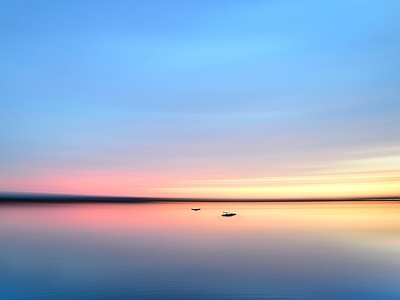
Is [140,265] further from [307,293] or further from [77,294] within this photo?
[307,293]

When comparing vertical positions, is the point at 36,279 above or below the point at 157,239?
below

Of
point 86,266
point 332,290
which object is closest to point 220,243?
point 86,266

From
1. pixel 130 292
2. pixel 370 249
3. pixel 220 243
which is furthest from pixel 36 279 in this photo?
pixel 370 249

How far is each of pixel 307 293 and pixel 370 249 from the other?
9.46 meters

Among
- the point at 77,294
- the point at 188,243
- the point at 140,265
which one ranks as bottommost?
the point at 77,294

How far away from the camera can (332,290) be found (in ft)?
35.9

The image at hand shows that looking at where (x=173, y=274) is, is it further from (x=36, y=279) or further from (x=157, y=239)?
(x=157, y=239)

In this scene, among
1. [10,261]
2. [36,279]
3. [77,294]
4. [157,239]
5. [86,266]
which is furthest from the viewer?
[157,239]

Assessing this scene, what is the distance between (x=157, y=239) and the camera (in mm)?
22344

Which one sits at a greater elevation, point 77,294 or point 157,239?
point 157,239

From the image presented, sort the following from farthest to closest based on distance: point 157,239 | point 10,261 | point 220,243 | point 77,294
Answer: point 157,239, point 220,243, point 10,261, point 77,294

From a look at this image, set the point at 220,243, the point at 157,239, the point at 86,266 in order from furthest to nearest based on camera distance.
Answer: the point at 157,239 → the point at 220,243 → the point at 86,266

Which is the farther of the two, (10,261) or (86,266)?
(10,261)

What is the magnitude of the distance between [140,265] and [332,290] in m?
6.66
